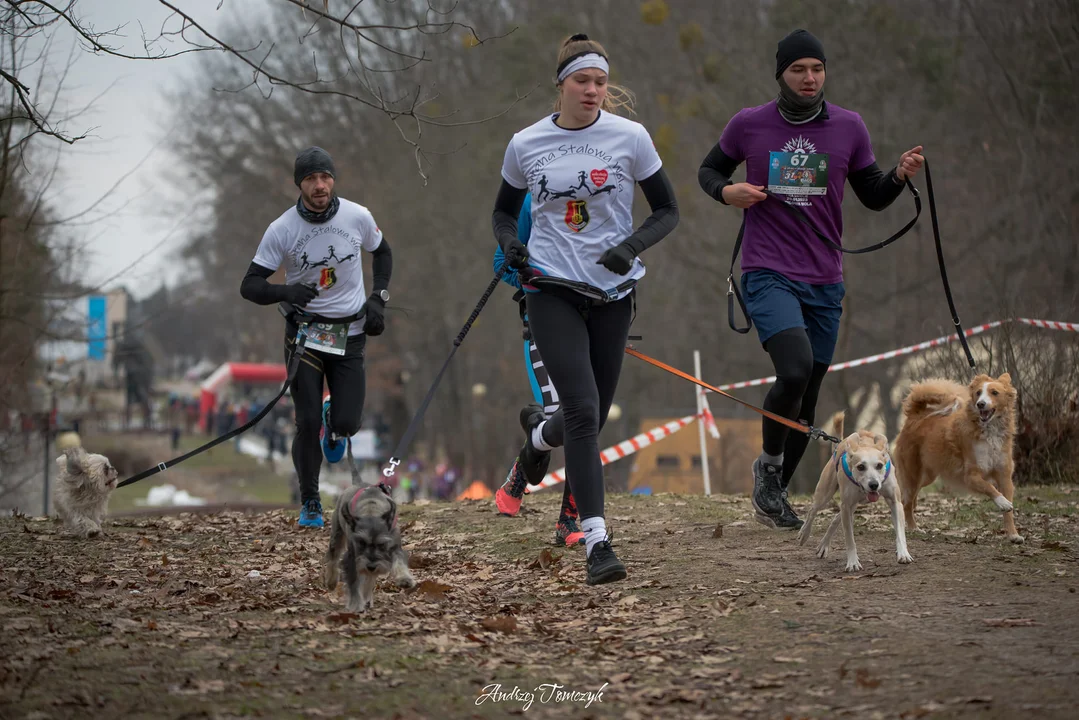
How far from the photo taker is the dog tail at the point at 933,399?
7477 mm

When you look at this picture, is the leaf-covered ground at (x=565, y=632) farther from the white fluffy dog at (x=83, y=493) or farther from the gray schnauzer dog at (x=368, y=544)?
the white fluffy dog at (x=83, y=493)

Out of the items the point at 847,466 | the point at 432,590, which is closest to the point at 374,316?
the point at 432,590

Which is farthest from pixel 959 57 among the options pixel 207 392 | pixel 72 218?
pixel 207 392

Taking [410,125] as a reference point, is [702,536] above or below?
below

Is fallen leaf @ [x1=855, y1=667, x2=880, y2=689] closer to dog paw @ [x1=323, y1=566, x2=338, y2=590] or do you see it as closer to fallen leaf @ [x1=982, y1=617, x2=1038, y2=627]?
fallen leaf @ [x1=982, y1=617, x2=1038, y2=627]

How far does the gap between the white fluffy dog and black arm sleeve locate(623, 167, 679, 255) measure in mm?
4394

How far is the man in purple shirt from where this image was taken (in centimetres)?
664

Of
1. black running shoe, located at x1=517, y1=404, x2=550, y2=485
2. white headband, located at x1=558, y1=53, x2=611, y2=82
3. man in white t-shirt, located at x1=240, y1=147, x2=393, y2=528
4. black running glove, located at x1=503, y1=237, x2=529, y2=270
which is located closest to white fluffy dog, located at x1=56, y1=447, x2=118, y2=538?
man in white t-shirt, located at x1=240, y1=147, x2=393, y2=528

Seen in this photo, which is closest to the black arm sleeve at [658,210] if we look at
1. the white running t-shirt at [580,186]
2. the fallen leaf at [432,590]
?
the white running t-shirt at [580,186]

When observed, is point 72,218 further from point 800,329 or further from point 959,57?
point 959,57

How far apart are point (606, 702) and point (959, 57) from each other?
21.7m

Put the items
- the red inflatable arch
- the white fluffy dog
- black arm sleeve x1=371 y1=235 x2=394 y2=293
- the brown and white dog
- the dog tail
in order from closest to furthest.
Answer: the brown and white dog < the dog tail < the white fluffy dog < black arm sleeve x1=371 y1=235 x2=394 y2=293 < the red inflatable arch

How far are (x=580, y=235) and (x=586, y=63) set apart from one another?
2.69 feet

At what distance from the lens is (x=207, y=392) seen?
2414 inches
